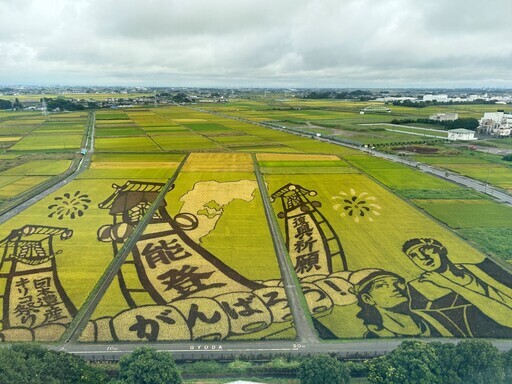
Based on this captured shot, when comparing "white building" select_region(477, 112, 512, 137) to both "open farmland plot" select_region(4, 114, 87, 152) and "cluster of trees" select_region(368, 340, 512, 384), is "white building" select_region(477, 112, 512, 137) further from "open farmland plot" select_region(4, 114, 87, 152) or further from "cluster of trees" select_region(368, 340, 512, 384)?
"open farmland plot" select_region(4, 114, 87, 152)

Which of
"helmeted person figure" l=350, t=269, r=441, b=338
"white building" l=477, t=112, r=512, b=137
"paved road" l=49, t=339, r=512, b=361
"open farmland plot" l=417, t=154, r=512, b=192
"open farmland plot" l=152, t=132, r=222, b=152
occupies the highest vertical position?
"white building" l=477, t=112, r=512, b=137

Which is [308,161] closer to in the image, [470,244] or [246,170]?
[246,170]

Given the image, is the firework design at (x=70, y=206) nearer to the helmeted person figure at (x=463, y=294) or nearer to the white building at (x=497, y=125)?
the helmeted person figure at (x=463, y=294)

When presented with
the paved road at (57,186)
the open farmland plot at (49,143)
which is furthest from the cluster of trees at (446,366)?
the open farmland plot at (49,143)

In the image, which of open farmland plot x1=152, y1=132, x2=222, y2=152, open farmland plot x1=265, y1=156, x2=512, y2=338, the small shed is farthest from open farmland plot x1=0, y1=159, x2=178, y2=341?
the small shed

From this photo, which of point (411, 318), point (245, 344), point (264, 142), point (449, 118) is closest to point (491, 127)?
point (449, 118)

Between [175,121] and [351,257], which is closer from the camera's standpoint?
[351,257]
